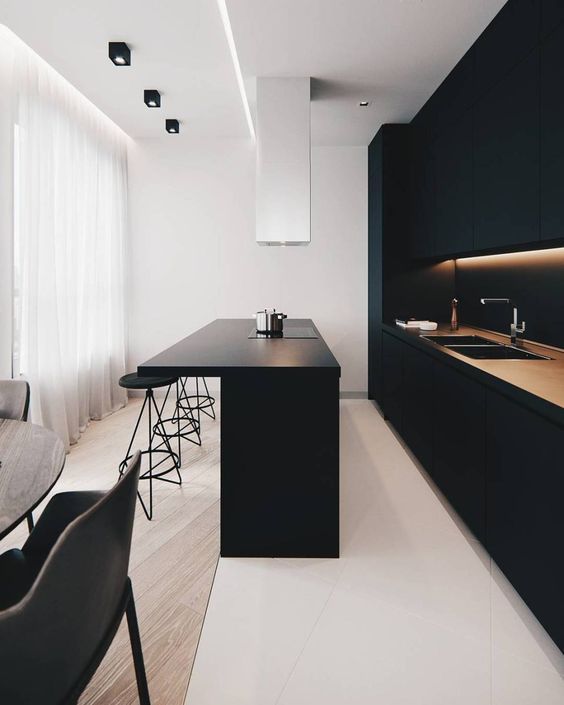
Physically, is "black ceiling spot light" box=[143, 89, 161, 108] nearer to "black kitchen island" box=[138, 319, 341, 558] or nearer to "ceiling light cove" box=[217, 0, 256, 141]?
"ceiling light cove" box=[217, 0, 256, 141]

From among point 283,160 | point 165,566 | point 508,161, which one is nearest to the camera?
point 165,566

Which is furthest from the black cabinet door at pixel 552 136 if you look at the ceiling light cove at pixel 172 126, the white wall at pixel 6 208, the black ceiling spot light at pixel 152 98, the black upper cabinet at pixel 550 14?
the ceiling light cove at pixel 172 126

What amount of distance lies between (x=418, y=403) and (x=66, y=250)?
118 inches

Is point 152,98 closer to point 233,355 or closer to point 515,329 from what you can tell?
point 233,355

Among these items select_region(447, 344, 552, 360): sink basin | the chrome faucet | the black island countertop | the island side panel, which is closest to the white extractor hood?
the black island countertop

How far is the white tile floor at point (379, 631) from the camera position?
58.1 inches

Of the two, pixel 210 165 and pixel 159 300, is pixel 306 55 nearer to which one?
pixel 210 165

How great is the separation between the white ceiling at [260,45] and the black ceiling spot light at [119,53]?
57 mm

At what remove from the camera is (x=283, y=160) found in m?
3.52

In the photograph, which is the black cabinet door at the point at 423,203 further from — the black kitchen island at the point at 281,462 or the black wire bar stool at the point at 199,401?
the black wire bar stool at the point at 199,401

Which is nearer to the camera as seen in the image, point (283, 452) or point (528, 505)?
point (528, 505)

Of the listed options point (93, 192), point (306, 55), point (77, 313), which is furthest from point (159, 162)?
point (306, 55)

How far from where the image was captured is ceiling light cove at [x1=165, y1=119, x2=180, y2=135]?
4621 mm

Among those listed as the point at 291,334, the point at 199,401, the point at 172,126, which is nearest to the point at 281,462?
the point at 291,334
